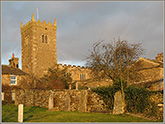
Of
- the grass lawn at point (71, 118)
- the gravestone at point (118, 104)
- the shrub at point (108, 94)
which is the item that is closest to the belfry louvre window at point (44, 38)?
the shrub at point (108, 94)

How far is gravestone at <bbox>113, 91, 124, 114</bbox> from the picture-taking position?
13.3m

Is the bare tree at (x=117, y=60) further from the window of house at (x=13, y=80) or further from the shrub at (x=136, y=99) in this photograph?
Answer: the window of house at (x=13, y=80)

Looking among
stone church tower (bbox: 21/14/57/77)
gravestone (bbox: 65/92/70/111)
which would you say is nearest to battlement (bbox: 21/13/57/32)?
stone church tower (bbox: 21/14/57/77)

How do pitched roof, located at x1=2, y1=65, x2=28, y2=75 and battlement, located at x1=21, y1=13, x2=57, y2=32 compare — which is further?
battlement, located at x1=21, y1=13, x2=57, y2=32

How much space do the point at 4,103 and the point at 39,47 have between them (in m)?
18.3

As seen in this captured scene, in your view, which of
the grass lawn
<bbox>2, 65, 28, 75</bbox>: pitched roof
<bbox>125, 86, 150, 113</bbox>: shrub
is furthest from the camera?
<bbox>2, 65, 28, 75</bbox>: pitched roof

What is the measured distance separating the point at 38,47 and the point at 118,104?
2669 centimetres

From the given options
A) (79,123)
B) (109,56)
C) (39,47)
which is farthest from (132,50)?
(39,47)

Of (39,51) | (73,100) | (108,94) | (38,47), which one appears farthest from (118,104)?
(38,47)

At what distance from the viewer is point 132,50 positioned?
47.7 feet

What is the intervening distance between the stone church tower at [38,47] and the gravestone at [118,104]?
24.0 meters

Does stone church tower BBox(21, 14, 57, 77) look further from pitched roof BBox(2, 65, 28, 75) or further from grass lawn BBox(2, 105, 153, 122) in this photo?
grass lawn BBox(2, 105, 153, 122)

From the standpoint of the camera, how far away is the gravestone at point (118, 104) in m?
13.3

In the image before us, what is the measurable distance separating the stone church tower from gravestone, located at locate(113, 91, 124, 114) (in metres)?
24.0
